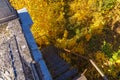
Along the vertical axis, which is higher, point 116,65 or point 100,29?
point 100,29

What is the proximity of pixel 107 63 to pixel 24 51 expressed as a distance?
748cm

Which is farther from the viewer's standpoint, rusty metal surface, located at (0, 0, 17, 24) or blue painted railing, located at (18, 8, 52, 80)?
blue painted railing, located at (18, 8, 52, 80)

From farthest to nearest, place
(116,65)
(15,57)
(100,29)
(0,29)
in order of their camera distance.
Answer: (100,29)
(116,65)
(0,29)
(15,57)

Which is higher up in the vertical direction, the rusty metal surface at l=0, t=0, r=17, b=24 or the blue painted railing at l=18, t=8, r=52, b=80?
the rusty metal surface at l=0, t=0, r=17, b=24

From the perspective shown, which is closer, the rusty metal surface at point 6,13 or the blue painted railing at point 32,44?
the rusty metal surface at point 6,13

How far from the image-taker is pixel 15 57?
6391 mm

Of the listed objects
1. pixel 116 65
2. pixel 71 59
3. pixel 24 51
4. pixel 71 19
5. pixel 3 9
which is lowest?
pixel 116 65

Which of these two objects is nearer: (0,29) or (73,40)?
(0,29)

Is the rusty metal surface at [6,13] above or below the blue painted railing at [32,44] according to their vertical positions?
above

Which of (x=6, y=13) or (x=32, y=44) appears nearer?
(x=6, y=13)

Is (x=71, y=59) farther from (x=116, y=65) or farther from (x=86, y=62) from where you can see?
(x=116, y=65)

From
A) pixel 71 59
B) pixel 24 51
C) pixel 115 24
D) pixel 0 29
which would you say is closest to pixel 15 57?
pixel 24 51

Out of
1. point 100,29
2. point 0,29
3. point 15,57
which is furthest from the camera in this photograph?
point 100,29

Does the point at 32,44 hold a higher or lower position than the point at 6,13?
lower
